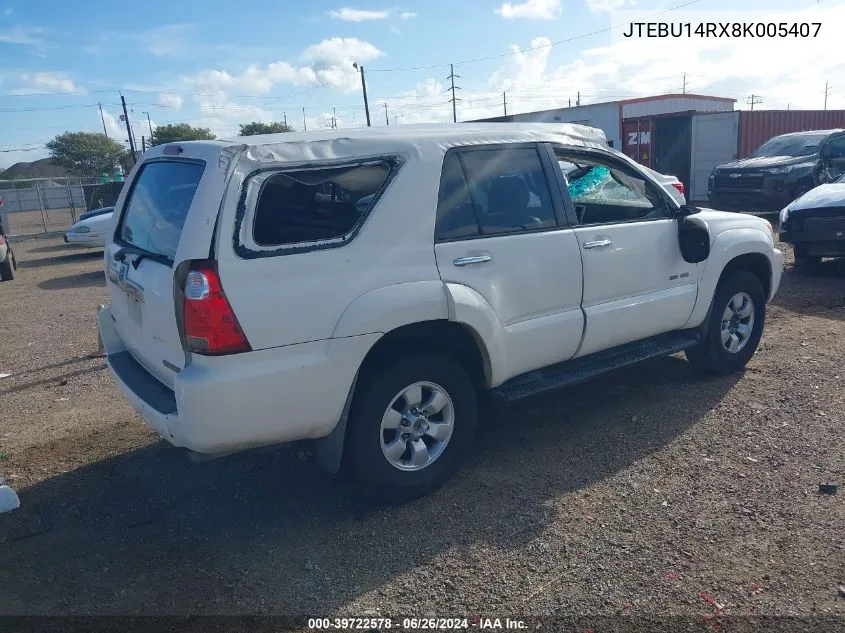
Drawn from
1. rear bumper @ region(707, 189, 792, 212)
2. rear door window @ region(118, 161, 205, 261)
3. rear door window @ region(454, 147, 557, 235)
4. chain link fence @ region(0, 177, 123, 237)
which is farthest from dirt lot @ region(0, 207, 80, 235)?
rear door window @ region(454, 147, 557, 235)

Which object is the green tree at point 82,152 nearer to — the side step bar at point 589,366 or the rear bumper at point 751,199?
the rear bumper at point 751,199

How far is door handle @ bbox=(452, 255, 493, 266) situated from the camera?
391cm

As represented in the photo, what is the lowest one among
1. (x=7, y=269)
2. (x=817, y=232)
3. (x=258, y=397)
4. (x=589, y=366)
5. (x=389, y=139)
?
(x=7, y=269)

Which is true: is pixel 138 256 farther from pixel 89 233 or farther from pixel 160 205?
pixel 89 233

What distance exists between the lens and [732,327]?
5.67m

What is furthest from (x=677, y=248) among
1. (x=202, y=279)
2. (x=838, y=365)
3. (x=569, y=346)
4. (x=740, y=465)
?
(x=202, y=279)

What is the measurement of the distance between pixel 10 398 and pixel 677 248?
5.42 meters

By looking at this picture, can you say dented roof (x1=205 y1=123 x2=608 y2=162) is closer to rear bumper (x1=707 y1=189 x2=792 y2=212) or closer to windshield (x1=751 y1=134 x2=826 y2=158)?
rear bumper (x1=707 y1=189 x2=792 y2=212)

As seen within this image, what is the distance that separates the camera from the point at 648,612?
9.84ft

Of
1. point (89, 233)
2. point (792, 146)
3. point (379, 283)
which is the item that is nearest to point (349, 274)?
point (379, 283)

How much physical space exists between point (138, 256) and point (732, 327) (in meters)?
4.30

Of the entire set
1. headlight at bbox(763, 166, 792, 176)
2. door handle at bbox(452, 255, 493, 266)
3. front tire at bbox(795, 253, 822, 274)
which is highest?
door handle at bbox(452, 255, 493, 266)

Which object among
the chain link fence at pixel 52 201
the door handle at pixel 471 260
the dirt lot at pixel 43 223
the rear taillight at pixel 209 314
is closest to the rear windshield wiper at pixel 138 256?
the rear taillight at pixel 209 314

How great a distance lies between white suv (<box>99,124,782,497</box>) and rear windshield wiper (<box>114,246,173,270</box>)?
22 millimetres
